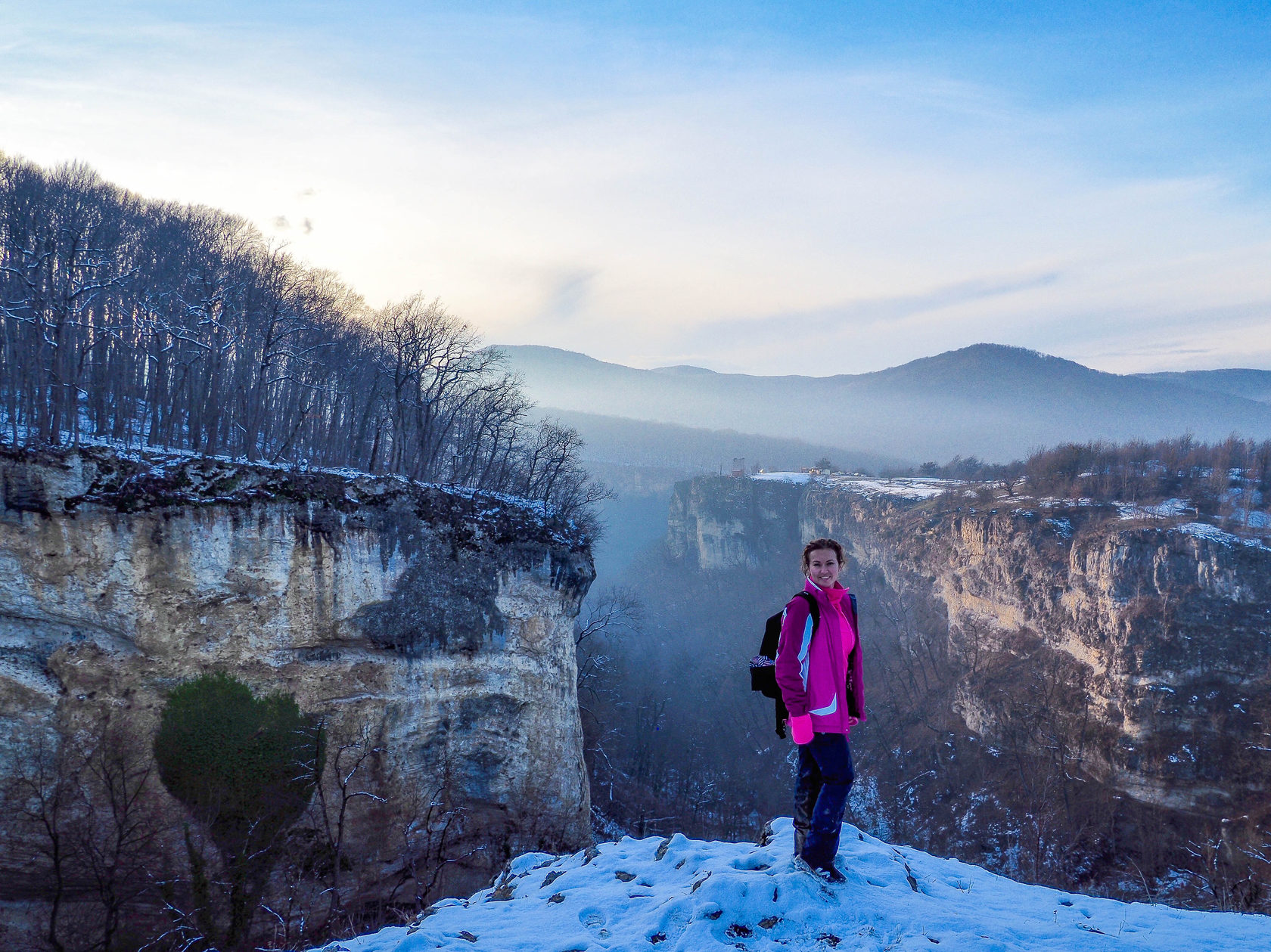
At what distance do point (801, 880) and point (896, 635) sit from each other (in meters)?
56.7

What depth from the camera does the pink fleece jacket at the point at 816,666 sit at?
533cm

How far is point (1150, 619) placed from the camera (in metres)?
34.5

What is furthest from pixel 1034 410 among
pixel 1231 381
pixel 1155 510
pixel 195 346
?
pixel 195 346

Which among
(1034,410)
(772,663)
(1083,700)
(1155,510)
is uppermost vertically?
(1034,410)

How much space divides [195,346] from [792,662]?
2923 centimetres

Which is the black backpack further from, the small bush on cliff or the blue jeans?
the small bush on cliff

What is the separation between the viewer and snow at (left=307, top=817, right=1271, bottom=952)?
490cm

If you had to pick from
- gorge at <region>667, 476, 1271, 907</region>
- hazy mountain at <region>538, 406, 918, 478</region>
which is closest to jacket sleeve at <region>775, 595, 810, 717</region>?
gorge at <region>667, 476, 1271, 907</region>

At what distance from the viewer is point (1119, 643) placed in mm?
35438

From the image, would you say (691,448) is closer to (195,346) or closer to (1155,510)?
(1155,510)

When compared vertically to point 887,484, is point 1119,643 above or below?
below

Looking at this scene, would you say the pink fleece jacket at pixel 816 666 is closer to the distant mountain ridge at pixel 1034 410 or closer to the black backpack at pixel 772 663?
the black backpack at pixel 772 663

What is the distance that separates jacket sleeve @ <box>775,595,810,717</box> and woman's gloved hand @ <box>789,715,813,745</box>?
0.04 metres

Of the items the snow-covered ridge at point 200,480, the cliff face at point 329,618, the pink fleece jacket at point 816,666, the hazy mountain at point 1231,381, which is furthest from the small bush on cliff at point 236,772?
the hazy mountain at point 1231,381
